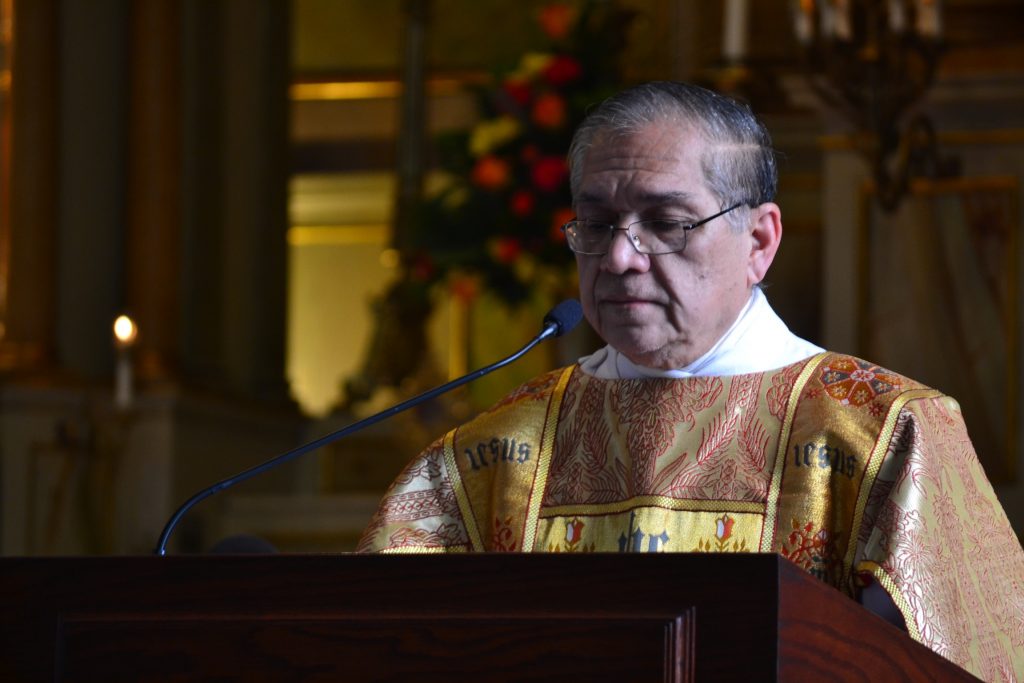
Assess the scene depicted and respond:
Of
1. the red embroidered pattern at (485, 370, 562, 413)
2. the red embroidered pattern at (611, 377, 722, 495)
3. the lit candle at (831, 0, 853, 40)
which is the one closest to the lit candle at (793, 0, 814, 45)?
the lit candle at (831, 0, 853, 40)

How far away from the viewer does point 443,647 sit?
1.66 metres

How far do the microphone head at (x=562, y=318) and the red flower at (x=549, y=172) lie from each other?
117 inches

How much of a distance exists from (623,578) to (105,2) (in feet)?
17.0

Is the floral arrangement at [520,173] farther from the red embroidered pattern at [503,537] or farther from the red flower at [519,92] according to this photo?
the red embroidered pattern at [503,537]

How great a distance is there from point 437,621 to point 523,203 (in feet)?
12.1

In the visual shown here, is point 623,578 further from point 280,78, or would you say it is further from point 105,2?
point 280,78

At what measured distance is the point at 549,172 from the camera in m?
5.22

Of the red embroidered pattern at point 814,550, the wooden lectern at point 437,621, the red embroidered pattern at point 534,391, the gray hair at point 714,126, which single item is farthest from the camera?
the red embroidered pattern at point 534,391

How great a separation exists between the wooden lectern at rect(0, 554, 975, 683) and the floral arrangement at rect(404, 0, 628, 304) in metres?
3.50

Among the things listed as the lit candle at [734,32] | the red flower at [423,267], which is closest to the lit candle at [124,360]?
the red flower at [423,267]

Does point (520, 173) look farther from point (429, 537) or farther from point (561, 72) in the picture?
point (429, 537)

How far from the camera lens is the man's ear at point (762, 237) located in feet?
7.66

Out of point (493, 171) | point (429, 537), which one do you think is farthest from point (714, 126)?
point (493, 171)

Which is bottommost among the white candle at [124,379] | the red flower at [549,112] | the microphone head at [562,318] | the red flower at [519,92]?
the white candle at [124,379]
